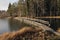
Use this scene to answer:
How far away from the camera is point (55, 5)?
52.1 meters

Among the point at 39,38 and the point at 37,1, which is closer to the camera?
the point at 39,38

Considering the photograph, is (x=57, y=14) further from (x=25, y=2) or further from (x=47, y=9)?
(x=25, y=2)

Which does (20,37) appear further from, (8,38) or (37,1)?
(37,1)

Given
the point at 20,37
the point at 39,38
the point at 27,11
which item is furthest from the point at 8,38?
the point at 27,11

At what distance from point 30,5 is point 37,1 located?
2448 mm

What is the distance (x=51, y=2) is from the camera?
171ft

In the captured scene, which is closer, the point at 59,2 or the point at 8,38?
the point at 8,38

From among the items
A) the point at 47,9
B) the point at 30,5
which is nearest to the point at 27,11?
the point at 30,5

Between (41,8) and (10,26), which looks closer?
(10,26)

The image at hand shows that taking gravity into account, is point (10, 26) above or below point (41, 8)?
below

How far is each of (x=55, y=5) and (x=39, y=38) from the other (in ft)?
132

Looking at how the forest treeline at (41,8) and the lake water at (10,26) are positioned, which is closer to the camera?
the lake water at (10,26)

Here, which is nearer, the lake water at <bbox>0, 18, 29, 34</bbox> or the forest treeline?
the lake water at <bbox>0, 18, 29, 34</bbox>

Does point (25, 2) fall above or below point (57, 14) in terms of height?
above
